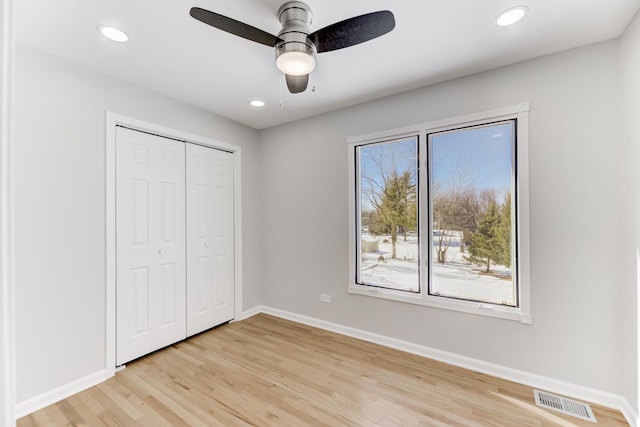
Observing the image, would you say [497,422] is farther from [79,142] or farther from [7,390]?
[79,142]

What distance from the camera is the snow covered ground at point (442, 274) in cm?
246

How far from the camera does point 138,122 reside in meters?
2.67

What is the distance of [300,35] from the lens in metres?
1.65

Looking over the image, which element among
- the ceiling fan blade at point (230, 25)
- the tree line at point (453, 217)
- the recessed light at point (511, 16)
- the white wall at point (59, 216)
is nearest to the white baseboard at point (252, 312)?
the white wall at point (59, 216)

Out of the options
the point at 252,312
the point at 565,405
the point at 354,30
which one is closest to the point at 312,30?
the point at 354,30

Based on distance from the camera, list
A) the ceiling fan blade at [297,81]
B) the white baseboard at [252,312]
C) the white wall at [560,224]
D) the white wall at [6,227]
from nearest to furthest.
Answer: the white wall at [6,227] → the ceiling fan blade at [297,81] → the white wall at [560,224] → the white baseboard at [252,312]

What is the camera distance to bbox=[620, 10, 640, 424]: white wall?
179 cm

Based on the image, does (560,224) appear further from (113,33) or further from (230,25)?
(113,33)

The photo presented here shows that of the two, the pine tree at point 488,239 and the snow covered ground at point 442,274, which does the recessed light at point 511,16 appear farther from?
the snow covered ground at point 442,274

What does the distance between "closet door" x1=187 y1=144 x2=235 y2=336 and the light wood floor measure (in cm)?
53

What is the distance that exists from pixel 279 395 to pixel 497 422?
58.8 inches

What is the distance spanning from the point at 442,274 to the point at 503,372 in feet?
2.88

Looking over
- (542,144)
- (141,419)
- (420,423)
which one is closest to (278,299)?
(141,419)

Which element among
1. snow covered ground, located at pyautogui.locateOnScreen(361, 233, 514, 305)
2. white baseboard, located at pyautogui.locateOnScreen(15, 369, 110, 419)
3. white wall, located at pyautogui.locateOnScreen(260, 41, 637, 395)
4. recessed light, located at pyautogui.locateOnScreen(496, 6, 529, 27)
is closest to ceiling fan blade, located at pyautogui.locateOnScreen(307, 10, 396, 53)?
recessed light, located at pyautogui.locateOnScreen(496, 6, 529, 27)
